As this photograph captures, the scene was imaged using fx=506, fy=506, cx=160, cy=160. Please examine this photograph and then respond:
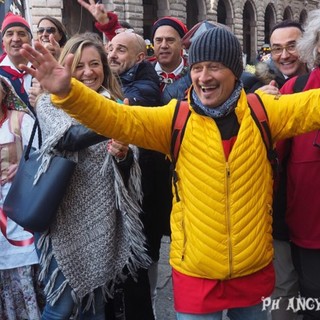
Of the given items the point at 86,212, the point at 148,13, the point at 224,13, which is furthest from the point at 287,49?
the point at 224,13

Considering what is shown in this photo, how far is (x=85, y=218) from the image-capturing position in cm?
257

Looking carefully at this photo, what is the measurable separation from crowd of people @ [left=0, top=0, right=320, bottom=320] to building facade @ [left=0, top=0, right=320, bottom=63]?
10204 millimetres

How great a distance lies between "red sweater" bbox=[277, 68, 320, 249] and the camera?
2451mm

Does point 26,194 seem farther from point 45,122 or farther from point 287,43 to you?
point 287,43

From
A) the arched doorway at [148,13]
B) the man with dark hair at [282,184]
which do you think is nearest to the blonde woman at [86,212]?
the man with dark hair at [282,184]

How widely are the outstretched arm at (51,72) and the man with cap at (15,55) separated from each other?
1.86m

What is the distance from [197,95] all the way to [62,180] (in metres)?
0.78

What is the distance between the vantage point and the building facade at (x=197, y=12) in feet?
62.9

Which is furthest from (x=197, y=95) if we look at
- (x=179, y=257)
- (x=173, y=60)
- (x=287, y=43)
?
(x=173, y=60)

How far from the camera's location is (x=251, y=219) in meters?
2.09

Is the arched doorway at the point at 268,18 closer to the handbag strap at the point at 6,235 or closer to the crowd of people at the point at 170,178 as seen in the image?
the crowd of people at the point at 170,178

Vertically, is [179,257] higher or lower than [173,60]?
lower

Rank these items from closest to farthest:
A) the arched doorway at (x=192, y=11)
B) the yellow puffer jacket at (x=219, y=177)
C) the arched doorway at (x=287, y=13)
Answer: the yellow puffer jacket at (x=219, y=177)
the arched doorway at (x=192, y=11)
the arched doorway at (x=287, y=13)

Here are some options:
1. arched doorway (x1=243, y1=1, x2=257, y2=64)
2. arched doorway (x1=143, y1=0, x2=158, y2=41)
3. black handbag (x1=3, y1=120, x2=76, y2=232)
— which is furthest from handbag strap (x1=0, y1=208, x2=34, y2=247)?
arched doorway (x1=243, y1=1, x2=257, y2=64)
